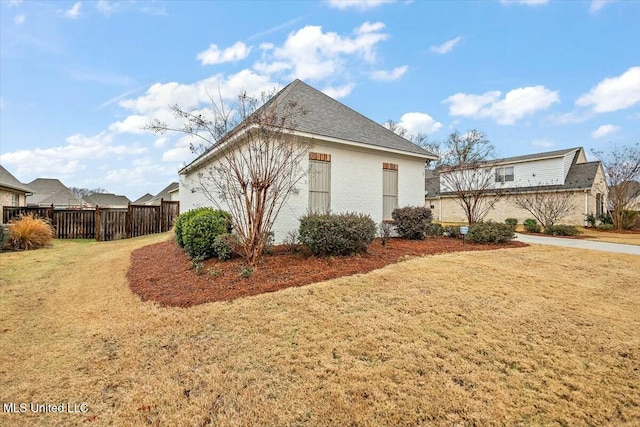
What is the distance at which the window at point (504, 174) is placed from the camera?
971 inches

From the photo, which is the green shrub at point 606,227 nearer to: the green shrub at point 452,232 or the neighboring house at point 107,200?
the green shrub at point 452,232

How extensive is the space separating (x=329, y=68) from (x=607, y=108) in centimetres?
1588

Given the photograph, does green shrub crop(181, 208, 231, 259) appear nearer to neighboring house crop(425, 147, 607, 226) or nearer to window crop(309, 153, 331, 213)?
window crop(309, 153, 331, 213)

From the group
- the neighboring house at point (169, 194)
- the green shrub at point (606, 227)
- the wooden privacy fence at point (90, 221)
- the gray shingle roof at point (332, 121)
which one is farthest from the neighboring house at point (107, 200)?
the green shrub at point (606, 227)

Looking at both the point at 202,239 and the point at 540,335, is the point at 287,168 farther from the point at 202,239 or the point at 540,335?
the point at 540,335

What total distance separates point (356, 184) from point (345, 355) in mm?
7443

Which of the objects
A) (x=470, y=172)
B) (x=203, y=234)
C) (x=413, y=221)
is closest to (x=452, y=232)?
(x=413, y=221)

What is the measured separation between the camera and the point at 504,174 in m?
24.9

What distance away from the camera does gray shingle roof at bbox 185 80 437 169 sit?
30.8 feet

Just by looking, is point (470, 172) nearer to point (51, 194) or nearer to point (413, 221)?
point (413, 221)

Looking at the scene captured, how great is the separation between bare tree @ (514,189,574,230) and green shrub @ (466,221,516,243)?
10703mm

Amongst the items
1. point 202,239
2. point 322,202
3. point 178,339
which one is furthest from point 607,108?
point 178,339

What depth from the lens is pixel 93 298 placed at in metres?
5.89

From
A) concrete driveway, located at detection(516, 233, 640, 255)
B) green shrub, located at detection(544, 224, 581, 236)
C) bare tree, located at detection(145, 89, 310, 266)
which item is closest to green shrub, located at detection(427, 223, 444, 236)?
concrete driveway, located at detection(516, 233, 640, 255)
